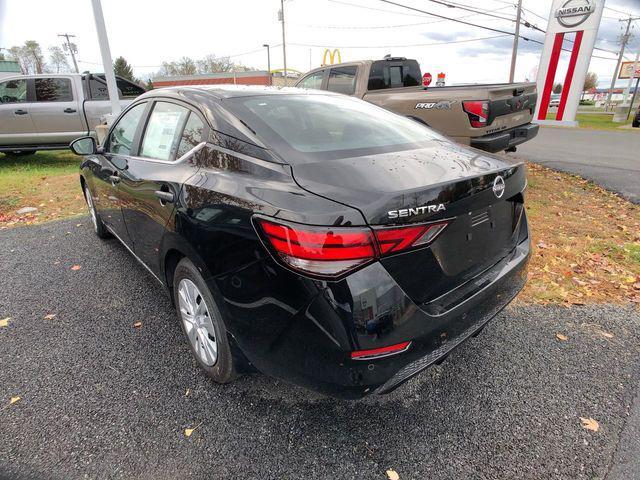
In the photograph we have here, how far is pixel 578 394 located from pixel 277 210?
2.04 metres

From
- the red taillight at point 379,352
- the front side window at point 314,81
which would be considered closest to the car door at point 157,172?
the red taillight at point 379,352

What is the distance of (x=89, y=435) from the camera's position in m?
2.04

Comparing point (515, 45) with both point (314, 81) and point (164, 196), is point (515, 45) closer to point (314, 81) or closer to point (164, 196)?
point (314, 81)

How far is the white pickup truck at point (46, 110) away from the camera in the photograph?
352 inches

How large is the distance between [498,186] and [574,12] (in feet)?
72.8

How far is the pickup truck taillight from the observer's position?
5.43 m

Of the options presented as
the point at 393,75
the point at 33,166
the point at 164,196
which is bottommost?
the point at 33,166

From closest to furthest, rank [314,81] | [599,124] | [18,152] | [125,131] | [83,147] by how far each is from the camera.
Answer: [125,131]
[83,147]
[314,81]
[18,152]
[599,124]

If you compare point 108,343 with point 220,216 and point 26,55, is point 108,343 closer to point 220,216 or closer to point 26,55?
point 220,216

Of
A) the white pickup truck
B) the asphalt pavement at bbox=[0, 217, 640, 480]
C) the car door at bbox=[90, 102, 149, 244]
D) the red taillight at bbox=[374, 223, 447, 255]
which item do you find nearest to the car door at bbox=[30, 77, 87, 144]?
the white pickup truck

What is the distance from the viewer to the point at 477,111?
549 centimetres

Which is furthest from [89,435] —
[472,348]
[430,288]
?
[472,348]

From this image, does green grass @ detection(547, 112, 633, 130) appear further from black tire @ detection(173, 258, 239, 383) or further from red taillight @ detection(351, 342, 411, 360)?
black tire @ detection(173, 258, 239, 383)

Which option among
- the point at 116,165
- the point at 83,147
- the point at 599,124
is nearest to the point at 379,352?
the point at 116,165
